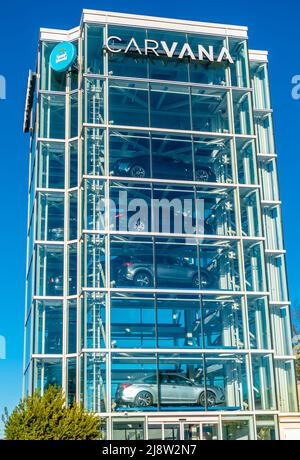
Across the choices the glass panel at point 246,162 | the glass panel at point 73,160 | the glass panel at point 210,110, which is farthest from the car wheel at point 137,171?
the glass panel at point 246,162

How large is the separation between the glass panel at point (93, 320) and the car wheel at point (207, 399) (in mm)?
4701

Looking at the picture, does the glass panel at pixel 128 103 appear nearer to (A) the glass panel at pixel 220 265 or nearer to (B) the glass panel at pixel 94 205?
(B) the glass panel at pixel 94 205

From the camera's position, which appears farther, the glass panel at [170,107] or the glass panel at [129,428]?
the glass panel at [170,107]

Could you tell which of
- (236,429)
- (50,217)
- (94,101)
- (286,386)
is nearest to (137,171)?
(94,101)

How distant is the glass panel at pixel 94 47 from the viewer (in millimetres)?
34844

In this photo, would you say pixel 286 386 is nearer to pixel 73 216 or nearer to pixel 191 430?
pixel 191 430

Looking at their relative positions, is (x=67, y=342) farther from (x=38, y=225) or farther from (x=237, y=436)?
(x=237, y=436)

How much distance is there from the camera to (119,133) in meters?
33.7

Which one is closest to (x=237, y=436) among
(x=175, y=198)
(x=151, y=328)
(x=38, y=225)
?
(x=151, y=328)

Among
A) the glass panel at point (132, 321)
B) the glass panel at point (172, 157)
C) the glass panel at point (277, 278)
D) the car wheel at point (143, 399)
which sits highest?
the glass panel at point (172, 157)

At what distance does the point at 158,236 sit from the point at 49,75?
37.4 feet

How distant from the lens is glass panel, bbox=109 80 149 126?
33.9m

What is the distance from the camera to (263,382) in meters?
31.0
